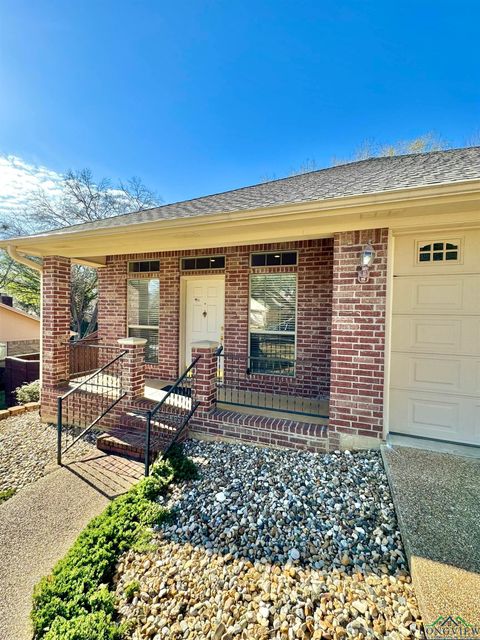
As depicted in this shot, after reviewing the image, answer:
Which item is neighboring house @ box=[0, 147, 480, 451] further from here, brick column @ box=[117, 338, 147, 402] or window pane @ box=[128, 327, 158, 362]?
window pane @ box=[128, 327, 158, 362]

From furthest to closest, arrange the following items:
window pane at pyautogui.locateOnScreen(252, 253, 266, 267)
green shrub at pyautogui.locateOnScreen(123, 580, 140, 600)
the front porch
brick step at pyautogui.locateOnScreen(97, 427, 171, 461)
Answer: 1. window pane at pyautogui.locateOnScreen(252, 253, 266, 267)
2. brick step at pyautogui.locateOnScreen(97, 427, 171, 461)
3. the front porch
4. green shrub at pyautogui.locateOnScreen(123, 580, 140, 600)

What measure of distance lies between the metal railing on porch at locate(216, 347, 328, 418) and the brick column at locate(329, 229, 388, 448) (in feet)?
3.83

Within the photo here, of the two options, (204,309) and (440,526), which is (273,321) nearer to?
(204,309)

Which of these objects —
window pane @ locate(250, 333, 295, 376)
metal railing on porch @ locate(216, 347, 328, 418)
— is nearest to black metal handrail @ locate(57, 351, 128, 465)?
metal railing on porch @ locate(216, 347, 328, 418)

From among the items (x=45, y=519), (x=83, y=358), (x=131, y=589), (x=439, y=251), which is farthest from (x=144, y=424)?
(x=439, y=251)

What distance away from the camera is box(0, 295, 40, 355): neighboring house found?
12992 millimetres

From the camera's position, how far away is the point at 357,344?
3.63 metres

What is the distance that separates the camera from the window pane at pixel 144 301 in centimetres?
672

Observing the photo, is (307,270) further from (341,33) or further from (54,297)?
(341,33)

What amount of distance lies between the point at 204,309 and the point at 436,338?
413cm

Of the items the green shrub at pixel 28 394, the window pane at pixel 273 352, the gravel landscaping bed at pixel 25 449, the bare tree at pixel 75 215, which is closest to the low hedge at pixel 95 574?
the gravel landscaping bed at pixel 25 449

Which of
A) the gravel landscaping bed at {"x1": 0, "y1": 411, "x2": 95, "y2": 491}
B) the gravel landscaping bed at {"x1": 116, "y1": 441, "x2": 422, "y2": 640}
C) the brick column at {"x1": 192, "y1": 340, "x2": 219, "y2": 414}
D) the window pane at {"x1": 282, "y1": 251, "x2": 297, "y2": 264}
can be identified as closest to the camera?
the gravel landscaping bed at {"x1": 116, "y1": 441, "x2": 422, "y2": 640}

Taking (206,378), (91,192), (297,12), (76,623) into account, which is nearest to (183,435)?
(206,378)

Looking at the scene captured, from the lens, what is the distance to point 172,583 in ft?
7.05
